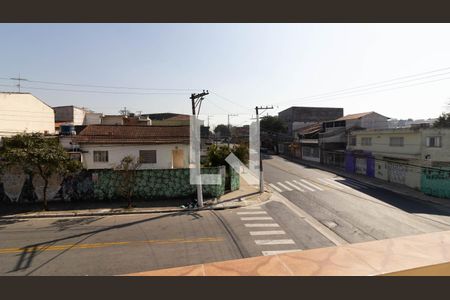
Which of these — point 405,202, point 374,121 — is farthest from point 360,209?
point 374,121

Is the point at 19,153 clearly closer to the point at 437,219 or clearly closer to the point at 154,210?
the point at 154,210

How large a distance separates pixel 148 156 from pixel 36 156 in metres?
9.15

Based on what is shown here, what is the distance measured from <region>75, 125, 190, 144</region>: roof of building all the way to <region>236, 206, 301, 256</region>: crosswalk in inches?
430

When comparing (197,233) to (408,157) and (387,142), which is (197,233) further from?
(387,142)

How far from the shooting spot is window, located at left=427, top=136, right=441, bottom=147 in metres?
25.8

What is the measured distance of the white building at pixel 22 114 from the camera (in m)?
27.7

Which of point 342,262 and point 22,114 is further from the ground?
point 22,114

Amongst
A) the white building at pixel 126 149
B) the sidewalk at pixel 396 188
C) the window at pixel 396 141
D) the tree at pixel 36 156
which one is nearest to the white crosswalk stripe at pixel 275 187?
the white building at pixel 126 149

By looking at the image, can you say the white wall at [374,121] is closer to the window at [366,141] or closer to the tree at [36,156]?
the window at [366,141]

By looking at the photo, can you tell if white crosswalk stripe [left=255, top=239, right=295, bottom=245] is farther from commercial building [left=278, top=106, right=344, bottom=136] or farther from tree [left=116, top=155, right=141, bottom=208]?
commercial building [left=278, top=106, right=344, bottom=136]

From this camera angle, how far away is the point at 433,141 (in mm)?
26281

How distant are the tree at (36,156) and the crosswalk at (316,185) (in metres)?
16.1

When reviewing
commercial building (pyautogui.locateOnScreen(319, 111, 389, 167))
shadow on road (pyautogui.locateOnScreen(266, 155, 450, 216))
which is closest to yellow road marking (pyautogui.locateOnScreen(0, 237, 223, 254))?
shadow on road (pyautogui.locateOnScreen(266, 155, 450, 216))

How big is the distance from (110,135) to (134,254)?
17.5m
